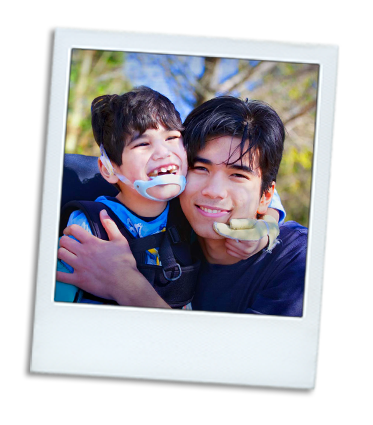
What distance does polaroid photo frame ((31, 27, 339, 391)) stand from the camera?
3.35 metres

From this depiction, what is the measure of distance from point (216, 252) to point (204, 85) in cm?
118

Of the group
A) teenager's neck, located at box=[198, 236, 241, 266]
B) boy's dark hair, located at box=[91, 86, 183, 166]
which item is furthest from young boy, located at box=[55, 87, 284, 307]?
teenager's neck, located at box=[198, 236, 241, 266]

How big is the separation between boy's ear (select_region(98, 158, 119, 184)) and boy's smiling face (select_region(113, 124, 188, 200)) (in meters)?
0.12

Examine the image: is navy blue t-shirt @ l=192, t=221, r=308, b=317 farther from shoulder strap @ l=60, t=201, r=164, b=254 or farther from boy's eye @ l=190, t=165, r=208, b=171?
boy's eye @ l=190, t=165, r=208, b=171

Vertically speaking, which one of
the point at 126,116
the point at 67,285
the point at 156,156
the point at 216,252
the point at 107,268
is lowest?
the point at 67,285

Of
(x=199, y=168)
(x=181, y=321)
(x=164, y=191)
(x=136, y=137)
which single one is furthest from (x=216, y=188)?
(x=181, y=321)

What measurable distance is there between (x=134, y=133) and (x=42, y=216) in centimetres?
89

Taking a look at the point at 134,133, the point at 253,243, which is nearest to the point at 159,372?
the point at 253,243

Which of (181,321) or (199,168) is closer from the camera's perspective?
(199,168)

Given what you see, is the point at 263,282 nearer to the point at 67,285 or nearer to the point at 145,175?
the point at 145,175

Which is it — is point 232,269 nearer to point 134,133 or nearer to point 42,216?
Answer: point 134,133

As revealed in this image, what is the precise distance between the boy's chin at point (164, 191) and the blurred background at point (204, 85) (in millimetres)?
491

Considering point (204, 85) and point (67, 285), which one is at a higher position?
point (204, 85)

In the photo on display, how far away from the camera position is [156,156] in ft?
10.7
